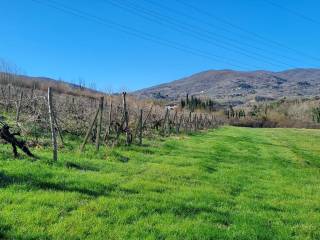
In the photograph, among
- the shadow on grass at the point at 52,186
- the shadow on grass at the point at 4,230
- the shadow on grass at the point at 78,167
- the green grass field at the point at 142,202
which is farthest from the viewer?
the shadow on grass at the point at 78,167

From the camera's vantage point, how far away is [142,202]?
10281mm

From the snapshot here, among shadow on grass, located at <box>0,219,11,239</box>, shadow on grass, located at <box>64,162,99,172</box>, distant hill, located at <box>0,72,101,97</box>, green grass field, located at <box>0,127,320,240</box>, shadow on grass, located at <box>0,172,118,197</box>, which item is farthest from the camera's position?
distant hill, located at <box>0,72,101,97</box>

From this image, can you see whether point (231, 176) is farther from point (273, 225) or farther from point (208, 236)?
point (208, 236)

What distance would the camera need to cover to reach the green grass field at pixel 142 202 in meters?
8.26

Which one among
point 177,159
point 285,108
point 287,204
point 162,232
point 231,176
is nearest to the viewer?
point 162,232

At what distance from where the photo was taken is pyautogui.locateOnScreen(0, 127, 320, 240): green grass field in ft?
27.1

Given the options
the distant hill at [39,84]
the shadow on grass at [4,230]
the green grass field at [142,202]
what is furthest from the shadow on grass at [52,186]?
the distant hill at [39,84]

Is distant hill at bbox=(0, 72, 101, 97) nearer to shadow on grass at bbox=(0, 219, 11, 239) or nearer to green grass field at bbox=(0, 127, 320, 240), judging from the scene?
green grass field at bbox=(0, 127, 320, 240)

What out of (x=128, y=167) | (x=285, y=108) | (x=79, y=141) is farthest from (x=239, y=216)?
(x=285, y=108)

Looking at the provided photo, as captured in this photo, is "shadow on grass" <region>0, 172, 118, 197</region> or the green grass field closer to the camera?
the green grass field

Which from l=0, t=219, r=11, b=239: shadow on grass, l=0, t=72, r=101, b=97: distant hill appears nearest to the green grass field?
l=0, t=219, r=11, b=239: shadow on grass

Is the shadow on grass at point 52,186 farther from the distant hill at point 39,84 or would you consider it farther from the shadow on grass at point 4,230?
the distant hill at point 39,84

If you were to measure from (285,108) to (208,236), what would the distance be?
613 ft

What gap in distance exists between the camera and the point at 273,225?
997 cm
